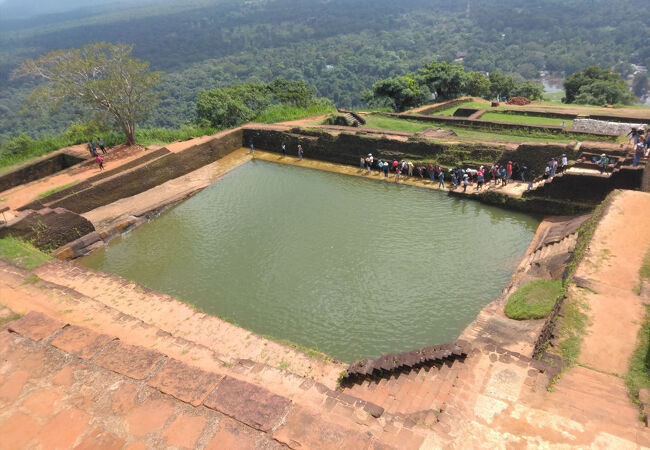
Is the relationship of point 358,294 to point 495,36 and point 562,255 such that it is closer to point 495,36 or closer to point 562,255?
point 562,255

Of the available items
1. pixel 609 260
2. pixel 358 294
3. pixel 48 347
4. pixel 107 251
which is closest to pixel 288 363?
pixel 358 294

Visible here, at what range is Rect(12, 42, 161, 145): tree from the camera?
1598 cm

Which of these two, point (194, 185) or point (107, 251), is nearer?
point (107, 251)

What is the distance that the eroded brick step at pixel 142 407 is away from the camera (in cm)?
340

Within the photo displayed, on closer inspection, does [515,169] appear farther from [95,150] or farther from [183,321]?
[95,150]

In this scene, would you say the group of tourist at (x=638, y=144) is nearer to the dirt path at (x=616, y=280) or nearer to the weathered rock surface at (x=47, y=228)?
the dirt path at (x=616, y=280)

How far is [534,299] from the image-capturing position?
8094 mm

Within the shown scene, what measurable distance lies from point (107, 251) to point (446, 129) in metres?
14.6

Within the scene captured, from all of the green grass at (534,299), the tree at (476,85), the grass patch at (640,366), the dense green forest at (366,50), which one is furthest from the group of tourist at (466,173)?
the dense green forest at (366,50)

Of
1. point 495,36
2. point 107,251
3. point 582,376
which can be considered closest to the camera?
point 582,376

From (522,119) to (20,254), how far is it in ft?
67.5

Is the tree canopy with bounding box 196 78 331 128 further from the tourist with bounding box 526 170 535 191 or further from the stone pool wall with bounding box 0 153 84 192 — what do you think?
the tourist with bounding box 526 170 535 191

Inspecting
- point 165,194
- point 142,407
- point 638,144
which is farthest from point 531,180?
point 142,407

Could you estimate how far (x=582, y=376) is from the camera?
5.83 m
